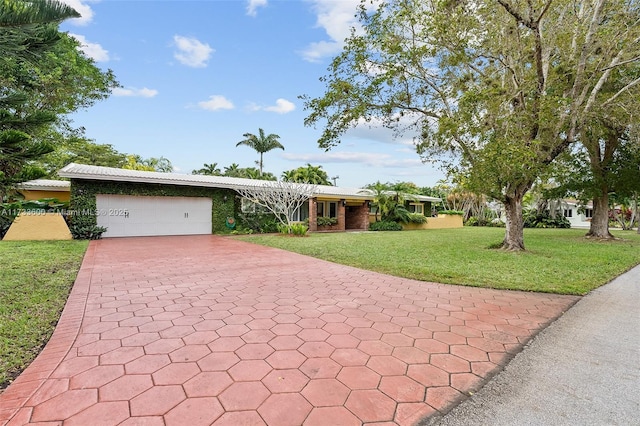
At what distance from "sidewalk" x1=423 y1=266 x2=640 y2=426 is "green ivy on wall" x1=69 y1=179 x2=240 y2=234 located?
15.2m

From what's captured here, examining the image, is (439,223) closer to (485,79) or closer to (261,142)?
(485,79)

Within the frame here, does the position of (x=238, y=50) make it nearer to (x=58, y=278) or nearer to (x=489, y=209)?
(x=58, y=278)

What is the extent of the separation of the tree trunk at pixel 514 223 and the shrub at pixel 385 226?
34.3 ft

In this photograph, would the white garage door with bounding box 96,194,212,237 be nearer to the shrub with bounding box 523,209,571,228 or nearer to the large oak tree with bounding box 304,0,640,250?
the large oak tree with bounding box 304,0,640,250

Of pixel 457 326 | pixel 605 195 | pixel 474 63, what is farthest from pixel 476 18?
pixel 605 195

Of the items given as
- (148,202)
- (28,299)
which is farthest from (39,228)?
(28,299)

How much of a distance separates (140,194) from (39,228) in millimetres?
3813

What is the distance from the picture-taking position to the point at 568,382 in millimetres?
2502

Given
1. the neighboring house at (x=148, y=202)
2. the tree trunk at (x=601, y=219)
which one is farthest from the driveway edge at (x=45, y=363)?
the tree trunk at (x=601, y=219)

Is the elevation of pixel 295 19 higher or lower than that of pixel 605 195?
higher

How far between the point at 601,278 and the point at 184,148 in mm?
23676

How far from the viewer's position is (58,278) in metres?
5.77

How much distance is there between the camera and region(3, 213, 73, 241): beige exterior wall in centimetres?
1111

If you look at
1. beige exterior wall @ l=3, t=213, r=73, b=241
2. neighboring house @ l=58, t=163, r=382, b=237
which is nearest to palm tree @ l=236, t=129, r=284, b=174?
neighboring house @ l=58, t=163, r=382, b=237
